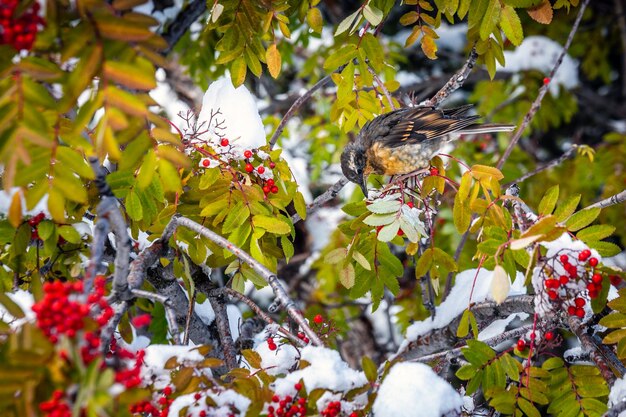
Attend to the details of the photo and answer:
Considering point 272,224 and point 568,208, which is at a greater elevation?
point 272,224

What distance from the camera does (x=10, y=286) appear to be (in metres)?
2.65

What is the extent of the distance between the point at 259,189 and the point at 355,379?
0.89m

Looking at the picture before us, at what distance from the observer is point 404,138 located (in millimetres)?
3221

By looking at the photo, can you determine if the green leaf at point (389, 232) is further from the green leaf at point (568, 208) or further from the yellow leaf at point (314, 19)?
the yellow leaf at point (314, 19)

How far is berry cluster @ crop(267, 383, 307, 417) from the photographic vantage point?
5.72 feet

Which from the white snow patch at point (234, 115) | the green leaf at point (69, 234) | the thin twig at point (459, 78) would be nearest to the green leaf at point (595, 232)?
the thin twig at point (459, 78)

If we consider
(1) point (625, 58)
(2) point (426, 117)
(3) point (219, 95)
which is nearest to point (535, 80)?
(1) point (625, 58)

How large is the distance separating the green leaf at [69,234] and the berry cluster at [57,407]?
1.23 metres

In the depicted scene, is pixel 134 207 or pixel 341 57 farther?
pixel 341 57

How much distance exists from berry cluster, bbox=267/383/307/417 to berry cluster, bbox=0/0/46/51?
1.14 metres

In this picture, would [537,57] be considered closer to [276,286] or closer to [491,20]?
[491,20]

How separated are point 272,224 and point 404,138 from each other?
1.17m

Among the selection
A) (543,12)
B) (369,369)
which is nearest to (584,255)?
(369,369)

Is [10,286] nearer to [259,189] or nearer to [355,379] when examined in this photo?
[259,189]
